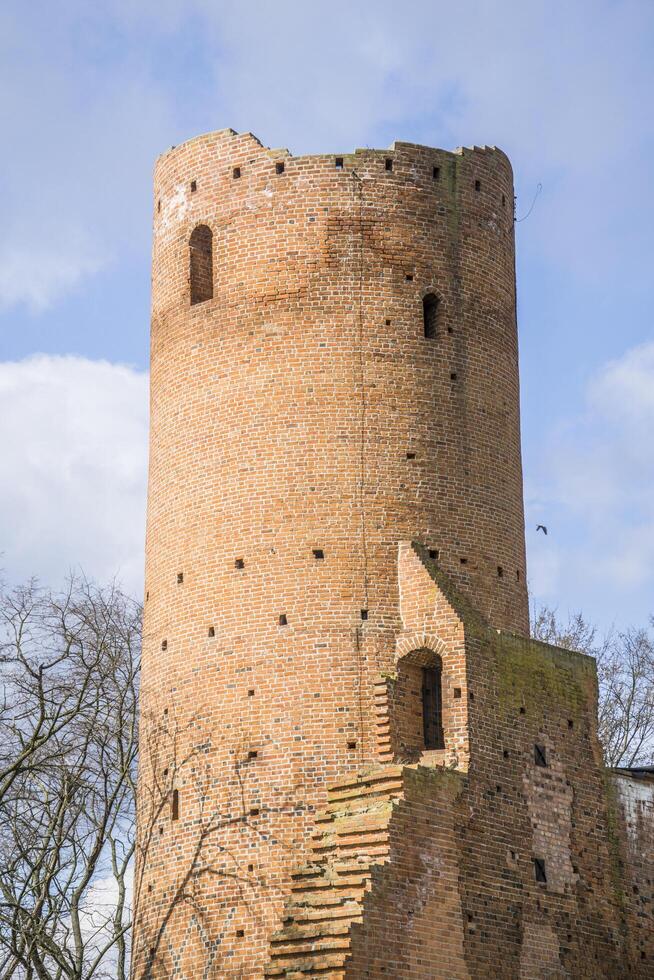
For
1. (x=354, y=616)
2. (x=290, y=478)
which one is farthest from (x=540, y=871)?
(x=290, y=478)

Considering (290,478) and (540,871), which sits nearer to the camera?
(540,871)

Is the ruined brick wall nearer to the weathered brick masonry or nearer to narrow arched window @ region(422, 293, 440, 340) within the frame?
the weathered brick masonry

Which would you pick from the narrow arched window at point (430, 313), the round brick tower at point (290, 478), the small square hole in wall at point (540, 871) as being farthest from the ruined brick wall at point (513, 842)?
the narrow arched window at point (430, 313)

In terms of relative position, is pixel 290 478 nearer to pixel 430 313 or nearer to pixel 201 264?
pixel 430 313

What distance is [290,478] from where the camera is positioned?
82.0 feet

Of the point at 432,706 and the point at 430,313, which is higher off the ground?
the point at 430,313

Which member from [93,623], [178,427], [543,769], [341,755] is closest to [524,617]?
[543,769]

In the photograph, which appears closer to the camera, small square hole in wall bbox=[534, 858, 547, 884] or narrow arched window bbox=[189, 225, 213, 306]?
small square hole in wall bbox=[534, 858, 547, 884]

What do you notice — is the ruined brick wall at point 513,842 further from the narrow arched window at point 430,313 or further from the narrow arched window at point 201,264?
the narrow arched window at point 201,264

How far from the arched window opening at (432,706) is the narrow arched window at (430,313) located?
196 inches

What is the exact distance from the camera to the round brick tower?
23.8 metres

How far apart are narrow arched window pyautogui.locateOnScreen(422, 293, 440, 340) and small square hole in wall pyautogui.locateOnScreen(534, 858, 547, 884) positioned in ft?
25.0

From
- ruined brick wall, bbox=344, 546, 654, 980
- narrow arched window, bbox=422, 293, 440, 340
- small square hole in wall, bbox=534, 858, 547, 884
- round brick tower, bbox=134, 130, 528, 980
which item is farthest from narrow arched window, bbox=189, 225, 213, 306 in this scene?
small square hole in wall, bbox=534, 858, 547, 884

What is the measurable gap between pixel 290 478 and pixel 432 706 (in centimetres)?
371
